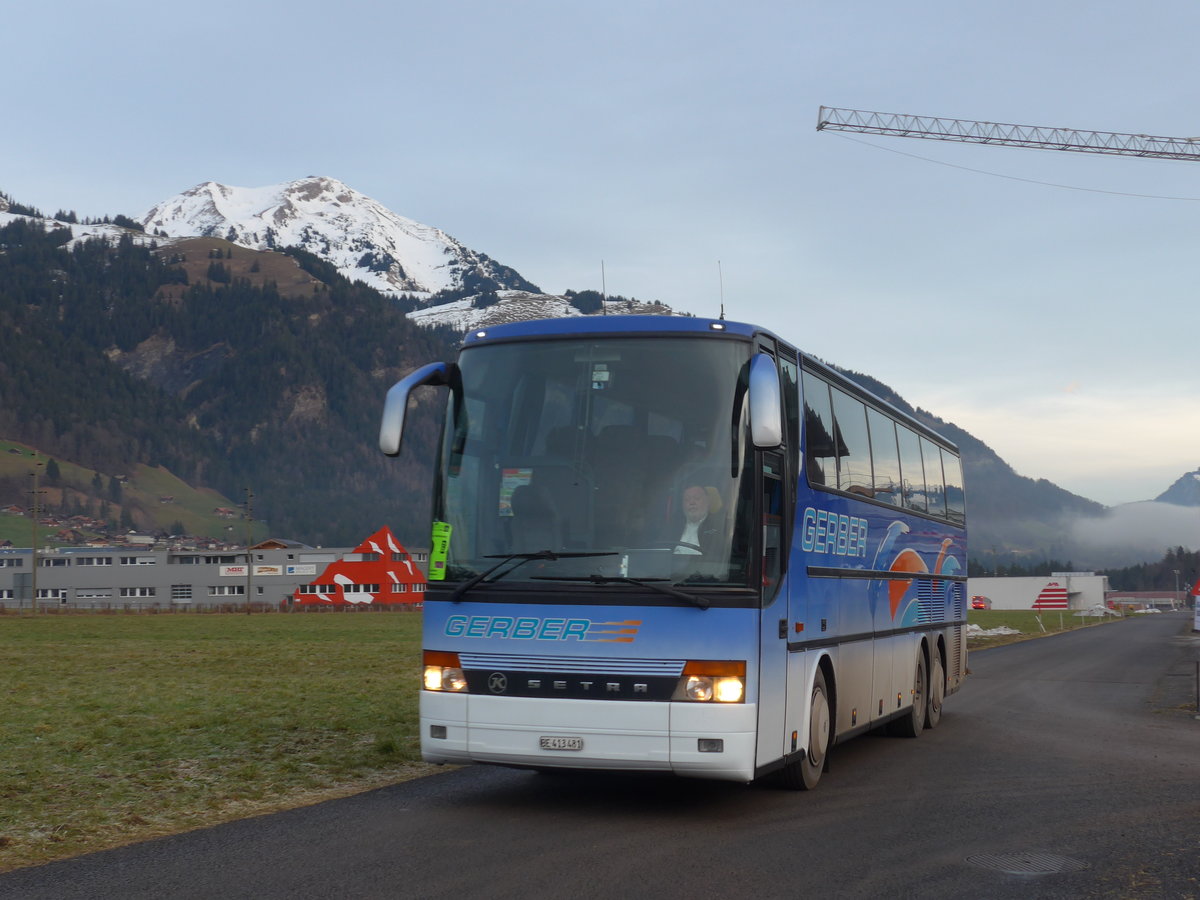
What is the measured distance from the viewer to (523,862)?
8.07 meters

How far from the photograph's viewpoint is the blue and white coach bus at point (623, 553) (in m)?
9.21

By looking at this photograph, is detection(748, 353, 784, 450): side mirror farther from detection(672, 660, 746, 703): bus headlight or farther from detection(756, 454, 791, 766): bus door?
detection(672, 660, 746, 703): bus headlight

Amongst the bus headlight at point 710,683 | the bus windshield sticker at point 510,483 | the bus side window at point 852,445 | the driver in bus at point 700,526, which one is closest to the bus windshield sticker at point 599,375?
the bus windshield sticker at point 510,483

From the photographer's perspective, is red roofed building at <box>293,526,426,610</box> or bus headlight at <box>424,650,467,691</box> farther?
red roofed building at <box>293,526,426,610</box>

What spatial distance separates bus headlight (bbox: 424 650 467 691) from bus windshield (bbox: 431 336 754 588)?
58 cm

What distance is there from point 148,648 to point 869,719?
3010cm

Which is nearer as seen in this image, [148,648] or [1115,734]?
[1115,734]

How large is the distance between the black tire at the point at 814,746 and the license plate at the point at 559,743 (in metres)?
2.23

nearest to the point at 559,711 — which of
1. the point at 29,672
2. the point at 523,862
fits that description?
the point at 523,862

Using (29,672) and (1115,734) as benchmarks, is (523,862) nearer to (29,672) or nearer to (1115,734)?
(1115,734)

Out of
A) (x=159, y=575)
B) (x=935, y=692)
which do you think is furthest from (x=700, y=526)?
(x=159, y=575)

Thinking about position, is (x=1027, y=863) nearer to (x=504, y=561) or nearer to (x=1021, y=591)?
(x=504, y=561)

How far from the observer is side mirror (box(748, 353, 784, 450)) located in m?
8.95

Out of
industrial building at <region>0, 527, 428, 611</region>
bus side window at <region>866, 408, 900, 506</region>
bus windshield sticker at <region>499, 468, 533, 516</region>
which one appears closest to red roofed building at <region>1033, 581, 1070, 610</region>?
bus side window at <region>866, 408, 900, 506</region>
